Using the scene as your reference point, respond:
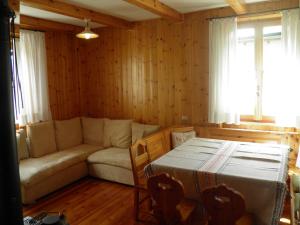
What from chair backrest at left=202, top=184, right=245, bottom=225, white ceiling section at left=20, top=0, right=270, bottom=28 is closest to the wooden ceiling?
white ceiling section at left=20, top=0, right=270, bottom=28

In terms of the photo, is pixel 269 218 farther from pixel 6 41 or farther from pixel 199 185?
pixel 6 41

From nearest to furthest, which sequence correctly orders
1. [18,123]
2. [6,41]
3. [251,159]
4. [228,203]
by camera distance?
1. [6,41]
2. [228,203]
3. [251,159]
4. [18,123]

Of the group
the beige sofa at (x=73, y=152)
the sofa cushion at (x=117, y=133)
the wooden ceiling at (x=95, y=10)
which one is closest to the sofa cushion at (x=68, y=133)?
the beige sofa at (x=73, y=152)

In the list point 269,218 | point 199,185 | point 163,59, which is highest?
point 163,59

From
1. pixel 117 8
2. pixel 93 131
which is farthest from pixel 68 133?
pixel 117 8

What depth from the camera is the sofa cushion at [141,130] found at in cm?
434

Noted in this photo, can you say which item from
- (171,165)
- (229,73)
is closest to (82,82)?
(229,73)

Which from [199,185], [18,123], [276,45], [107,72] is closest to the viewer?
[199,185]

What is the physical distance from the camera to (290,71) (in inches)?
135

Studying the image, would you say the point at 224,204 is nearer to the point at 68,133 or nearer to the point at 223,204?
the point at 223,204

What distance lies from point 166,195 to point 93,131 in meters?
3.08

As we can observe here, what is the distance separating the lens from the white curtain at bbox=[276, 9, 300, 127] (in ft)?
11.1

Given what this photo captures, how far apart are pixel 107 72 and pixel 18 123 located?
179 cm

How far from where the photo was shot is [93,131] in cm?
494
